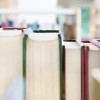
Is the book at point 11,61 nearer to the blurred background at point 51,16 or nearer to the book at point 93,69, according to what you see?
the book at point 93,69

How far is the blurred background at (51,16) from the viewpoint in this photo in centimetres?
197

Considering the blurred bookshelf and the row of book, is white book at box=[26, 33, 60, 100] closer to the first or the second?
the row of book

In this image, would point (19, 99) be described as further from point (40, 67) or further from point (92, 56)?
point (92, 56)

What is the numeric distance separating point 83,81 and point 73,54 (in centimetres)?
8

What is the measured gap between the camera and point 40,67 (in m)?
0.65

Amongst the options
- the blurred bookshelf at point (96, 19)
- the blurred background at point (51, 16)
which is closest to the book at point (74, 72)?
the blurred background at point (51, 16)

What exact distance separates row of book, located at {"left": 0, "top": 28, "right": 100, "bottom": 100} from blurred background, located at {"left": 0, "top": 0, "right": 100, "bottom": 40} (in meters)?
1.21

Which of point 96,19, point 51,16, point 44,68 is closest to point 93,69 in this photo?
point 44,68

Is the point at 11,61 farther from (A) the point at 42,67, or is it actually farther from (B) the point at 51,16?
(B) the point at 51,16

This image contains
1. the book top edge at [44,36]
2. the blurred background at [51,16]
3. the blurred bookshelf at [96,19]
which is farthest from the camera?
the blurred bookshelf at [96,19]

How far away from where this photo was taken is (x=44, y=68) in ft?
2.14

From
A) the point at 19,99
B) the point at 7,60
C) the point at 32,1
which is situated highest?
the point at 32,1

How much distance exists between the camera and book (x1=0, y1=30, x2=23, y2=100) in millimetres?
655

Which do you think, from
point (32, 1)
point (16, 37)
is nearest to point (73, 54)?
point (16, 37)
